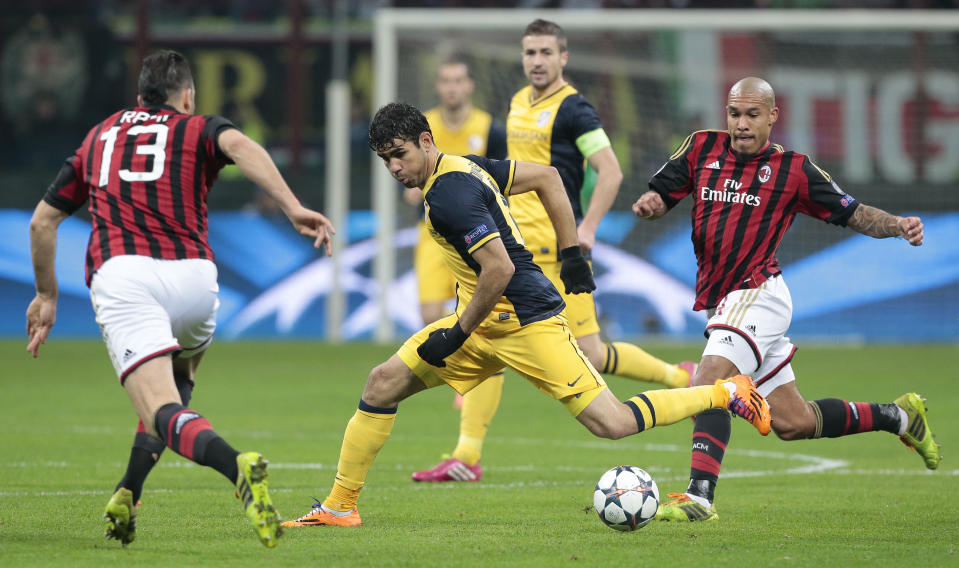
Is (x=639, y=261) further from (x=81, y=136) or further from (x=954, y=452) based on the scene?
(x=81, y=136)

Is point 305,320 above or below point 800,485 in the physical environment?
below

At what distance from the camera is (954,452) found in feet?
31.0

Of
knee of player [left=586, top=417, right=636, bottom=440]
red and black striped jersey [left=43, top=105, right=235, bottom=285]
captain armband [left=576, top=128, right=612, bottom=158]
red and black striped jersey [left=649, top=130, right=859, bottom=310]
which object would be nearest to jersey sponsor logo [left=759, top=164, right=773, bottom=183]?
red and black striped jersey [left=649, top=130, right=859, bottom=310]

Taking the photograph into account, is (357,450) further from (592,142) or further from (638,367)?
(592,142)

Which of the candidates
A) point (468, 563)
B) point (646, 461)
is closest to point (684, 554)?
point (468, 563)

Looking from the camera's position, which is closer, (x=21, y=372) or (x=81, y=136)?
(x=21, y=372)

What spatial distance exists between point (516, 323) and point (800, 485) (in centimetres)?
263

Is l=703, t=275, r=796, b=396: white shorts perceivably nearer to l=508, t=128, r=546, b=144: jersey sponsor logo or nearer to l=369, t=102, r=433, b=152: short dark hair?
l=369, t=102, r=433, b=152: short dark hair

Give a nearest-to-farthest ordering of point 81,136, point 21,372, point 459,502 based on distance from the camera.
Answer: point 459,502, point 21,372, point 81,136

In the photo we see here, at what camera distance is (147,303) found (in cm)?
556

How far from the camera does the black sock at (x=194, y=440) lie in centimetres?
519

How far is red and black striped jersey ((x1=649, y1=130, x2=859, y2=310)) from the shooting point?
681 centimetres

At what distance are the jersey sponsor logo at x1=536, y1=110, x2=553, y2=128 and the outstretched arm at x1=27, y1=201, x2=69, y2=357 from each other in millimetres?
3487

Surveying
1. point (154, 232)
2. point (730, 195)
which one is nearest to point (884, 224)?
point (730, 195)
